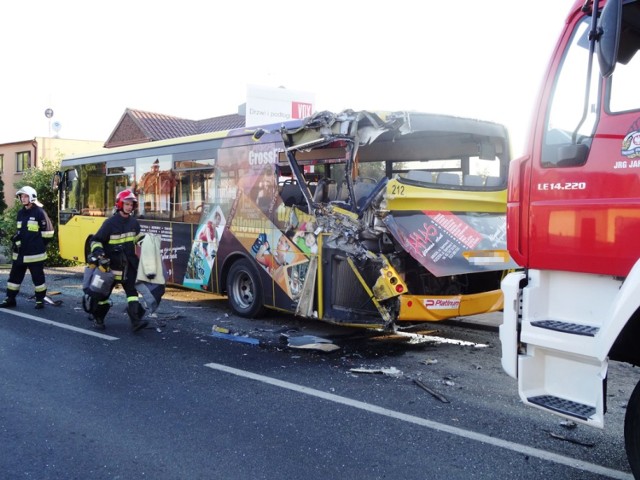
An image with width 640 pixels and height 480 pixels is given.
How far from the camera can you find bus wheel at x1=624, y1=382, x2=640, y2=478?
311 centimetres

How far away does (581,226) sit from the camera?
3346mm

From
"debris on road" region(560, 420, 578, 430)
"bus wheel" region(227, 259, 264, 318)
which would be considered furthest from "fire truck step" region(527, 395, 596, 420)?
"bus wheel" region(227, 259, 264, 318)

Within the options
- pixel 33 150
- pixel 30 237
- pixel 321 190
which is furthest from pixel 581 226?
pixel 33 150

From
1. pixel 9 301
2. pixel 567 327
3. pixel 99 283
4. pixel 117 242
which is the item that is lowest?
pixel 9 301

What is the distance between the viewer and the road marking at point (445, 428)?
12.3 ft

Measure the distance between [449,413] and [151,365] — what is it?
313cm

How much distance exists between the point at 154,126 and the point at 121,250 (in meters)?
25.5

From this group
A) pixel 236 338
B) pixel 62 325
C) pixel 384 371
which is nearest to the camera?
pixel 384 371

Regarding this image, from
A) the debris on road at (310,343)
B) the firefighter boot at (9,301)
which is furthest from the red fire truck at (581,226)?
the firefighter boot at (9,301)

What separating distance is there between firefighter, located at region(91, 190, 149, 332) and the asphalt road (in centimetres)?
32

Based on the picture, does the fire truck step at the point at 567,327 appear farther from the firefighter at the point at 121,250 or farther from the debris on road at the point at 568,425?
the firefighter at the point at 121,250

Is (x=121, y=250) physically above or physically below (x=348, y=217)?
below

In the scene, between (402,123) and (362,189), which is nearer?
(402,123)

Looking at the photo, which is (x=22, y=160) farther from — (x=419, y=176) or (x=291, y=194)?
(x=419, y=176)
